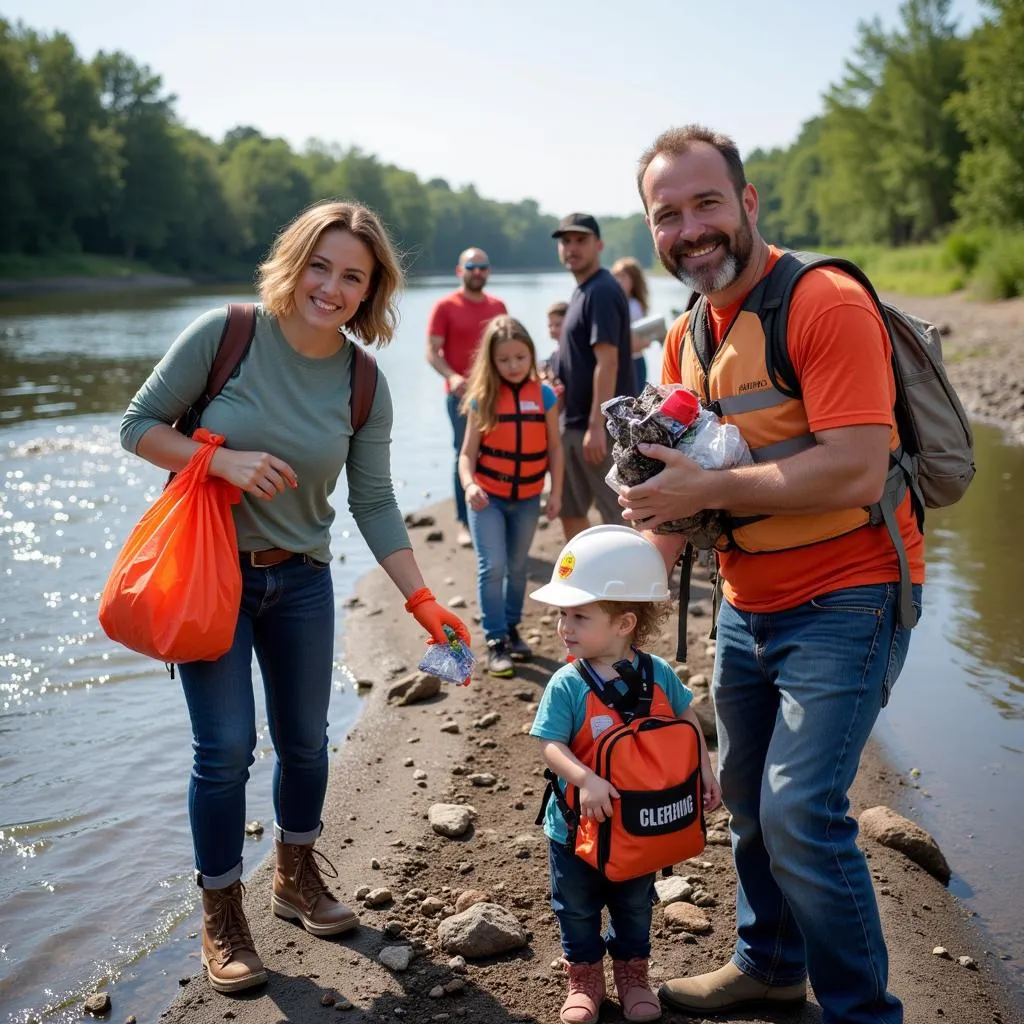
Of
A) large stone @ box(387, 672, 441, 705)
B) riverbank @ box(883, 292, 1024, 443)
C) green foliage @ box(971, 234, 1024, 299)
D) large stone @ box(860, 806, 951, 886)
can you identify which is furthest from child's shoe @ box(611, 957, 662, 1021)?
green foliage @ box(971, 234, 1024, 299)

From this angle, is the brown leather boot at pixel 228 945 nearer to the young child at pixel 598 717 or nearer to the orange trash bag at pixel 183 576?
the orange trash bag at pixel 183 576

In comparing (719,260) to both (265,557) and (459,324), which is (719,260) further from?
(459,324)

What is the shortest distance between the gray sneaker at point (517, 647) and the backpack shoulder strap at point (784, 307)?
437cm

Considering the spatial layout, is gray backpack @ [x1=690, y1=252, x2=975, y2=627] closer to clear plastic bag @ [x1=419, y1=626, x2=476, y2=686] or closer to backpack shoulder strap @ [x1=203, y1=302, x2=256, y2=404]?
clear plastic bag @ [x1=419, y1=626, x2=476, y2=686]

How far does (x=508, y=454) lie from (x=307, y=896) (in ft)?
12.2

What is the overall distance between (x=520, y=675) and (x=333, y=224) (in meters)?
3.79

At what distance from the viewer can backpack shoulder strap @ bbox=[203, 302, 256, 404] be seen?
3.69 m

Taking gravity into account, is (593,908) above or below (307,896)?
above

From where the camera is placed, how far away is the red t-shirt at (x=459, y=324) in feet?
33.8

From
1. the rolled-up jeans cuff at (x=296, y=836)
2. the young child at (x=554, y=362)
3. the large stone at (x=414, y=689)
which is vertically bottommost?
the large stone at (x=414, y=689)

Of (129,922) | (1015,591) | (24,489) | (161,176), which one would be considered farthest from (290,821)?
(161,176)

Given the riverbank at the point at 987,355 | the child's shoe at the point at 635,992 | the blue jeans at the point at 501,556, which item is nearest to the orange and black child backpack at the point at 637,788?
the child's shoe at the point at 635,992

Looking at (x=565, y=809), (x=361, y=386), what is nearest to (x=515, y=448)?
(x=361, y=386)

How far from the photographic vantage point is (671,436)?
3.09 metres
